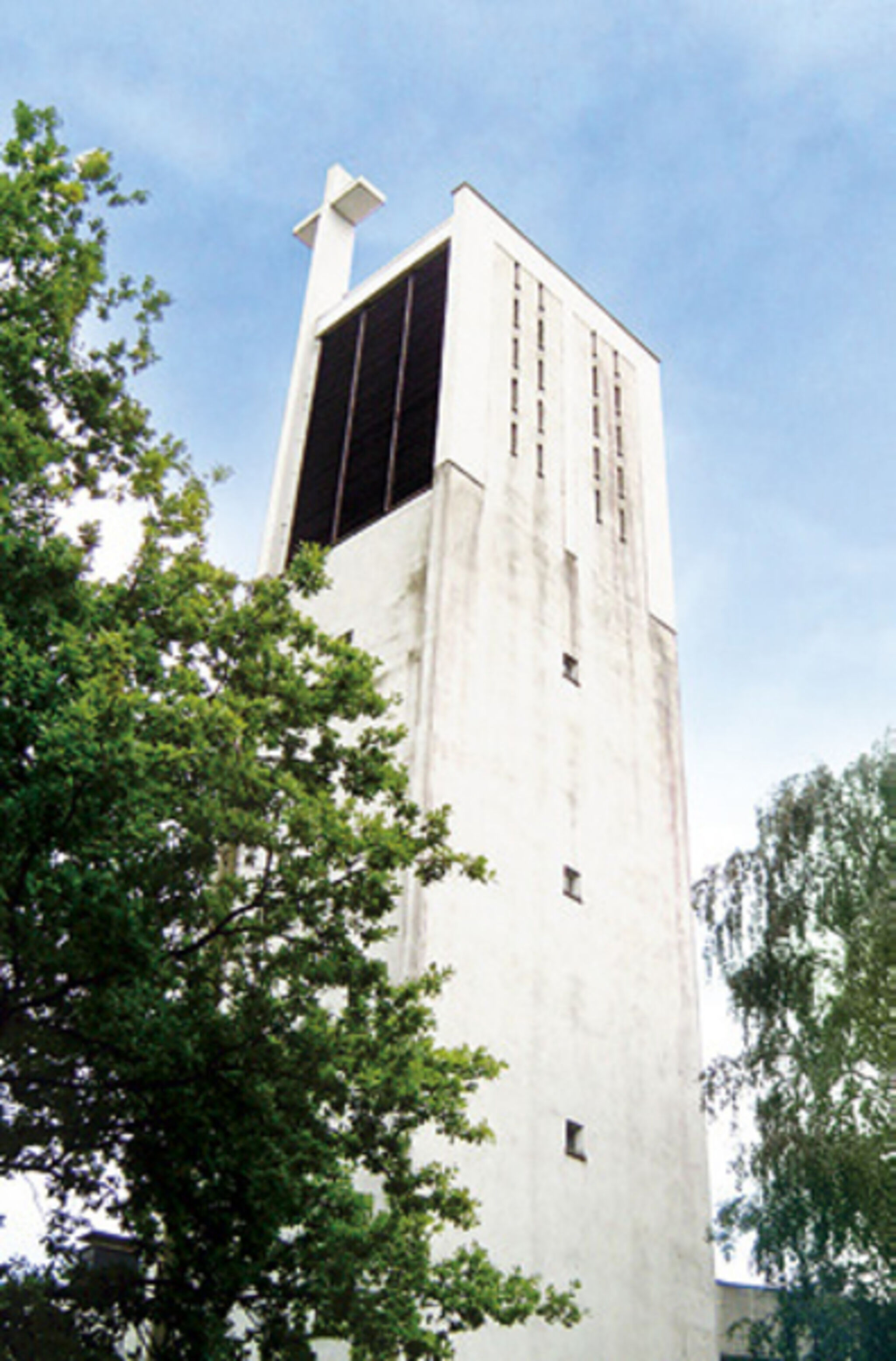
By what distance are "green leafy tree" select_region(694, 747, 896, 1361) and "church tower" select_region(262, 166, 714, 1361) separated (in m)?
3.32

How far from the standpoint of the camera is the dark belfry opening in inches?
1209

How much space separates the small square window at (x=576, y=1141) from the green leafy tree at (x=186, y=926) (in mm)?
8555

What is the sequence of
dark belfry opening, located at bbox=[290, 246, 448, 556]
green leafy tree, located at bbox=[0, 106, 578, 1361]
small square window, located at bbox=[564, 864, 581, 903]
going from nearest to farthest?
green leafy tree, located at bbox=[0, 106, 578, 1361]
small square window, located at bbox=[564, 864, 581, 903]
dark belfry opening, located at bbox=[290, 246, 448, 556]

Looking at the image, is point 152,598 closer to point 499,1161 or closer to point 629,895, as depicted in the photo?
point 499,1161

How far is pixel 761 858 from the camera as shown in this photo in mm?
22078

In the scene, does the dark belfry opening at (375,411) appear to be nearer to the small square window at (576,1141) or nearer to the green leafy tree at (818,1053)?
the green leafy tree at (818,1053)

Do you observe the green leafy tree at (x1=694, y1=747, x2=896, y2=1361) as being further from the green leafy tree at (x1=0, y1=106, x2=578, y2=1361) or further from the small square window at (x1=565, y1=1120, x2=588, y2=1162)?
the green leafy tree at (x1=0, y1=106, x2=578, y2=1361)

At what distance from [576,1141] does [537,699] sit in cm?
869

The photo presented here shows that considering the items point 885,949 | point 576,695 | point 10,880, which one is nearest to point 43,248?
point 10,880

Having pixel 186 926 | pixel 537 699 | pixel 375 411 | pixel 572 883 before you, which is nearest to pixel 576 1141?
pixel 572 883

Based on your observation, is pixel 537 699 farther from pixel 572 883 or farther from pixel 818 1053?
Answer: pixel 818 1053

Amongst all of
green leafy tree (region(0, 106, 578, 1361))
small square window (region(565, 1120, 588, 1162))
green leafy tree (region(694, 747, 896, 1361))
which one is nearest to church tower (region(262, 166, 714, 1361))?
small square window (region(565, 1120, 588, 1162))

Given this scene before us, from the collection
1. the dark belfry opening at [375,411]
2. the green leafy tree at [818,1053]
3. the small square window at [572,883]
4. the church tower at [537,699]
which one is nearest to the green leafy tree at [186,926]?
the green leafy tree at [818,1053]

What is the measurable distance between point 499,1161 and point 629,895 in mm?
7165
